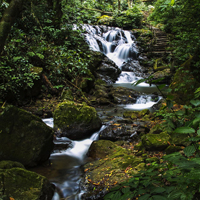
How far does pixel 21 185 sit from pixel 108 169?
4.93 feet

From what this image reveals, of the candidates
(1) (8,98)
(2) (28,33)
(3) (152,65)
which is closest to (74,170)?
(1) (8,98)

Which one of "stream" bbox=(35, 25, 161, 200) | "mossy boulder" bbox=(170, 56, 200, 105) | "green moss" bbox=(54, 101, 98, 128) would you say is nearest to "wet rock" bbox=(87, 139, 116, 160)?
"stream" bbox=(35, 25, 161, 200)

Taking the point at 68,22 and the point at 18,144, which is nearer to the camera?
the point at 18,144

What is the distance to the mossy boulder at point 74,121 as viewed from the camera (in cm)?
497

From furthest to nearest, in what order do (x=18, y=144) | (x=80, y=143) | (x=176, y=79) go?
(x=176, y=79) < (x=80, y=143) < (x=18, y=144)

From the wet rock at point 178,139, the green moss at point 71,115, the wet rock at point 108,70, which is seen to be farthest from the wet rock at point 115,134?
the wet rock at point 108,70

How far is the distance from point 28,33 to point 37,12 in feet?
3.52

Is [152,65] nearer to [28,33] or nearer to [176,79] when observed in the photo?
[176,79]

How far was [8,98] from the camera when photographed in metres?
5.71

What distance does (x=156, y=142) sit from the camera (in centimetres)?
373

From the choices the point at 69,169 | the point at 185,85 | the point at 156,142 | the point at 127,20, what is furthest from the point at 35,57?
the point at 127,20

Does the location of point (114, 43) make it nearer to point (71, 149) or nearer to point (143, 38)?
point (143, 38)

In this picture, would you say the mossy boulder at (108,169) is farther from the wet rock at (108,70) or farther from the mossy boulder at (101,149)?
the wet rock at (108,70)

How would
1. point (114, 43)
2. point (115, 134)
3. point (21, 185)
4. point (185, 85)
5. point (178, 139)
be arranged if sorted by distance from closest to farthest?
1. point (21, 185)
2. point (178, 139)
3. point (115, 134)
4. point (185, 85)
5. point (114, 43)
